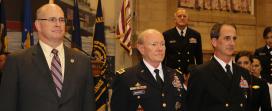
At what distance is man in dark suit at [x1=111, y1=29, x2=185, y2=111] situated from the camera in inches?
167

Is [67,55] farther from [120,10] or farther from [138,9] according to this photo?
[138,9]

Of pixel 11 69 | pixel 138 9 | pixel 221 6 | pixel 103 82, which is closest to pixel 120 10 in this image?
pixel 138 9

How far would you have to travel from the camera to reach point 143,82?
4301mm

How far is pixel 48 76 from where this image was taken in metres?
3.85

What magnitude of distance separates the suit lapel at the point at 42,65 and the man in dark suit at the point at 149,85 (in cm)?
67

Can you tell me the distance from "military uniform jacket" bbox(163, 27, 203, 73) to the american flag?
27.3 inches

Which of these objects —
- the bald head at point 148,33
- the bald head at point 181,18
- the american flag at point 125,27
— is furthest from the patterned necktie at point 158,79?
the american flag at point 125,27

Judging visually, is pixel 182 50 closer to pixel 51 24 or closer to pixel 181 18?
pixel 181 18

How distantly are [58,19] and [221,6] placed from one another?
8.09 meters

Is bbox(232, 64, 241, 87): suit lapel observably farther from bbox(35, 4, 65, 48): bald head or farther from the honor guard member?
the honor guard member

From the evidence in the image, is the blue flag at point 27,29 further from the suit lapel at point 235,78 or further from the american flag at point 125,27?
the suit lapel at point 235,78

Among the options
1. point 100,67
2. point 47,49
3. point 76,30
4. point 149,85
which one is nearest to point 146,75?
point 149,85

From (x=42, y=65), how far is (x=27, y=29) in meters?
3.75

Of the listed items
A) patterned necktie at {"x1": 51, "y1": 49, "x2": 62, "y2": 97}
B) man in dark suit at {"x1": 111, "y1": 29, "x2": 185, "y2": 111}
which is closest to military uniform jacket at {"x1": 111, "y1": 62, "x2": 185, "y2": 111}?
man in dark suit at {"x1": 111, "y1": 29, "x2": 185, "y2": 111}
